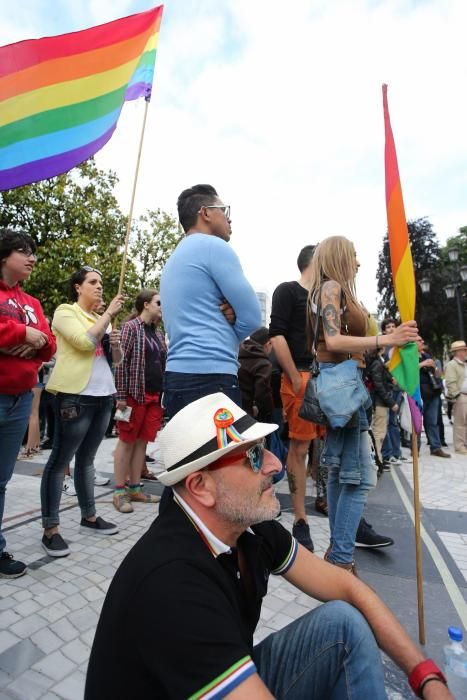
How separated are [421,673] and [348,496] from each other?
1.37 meters

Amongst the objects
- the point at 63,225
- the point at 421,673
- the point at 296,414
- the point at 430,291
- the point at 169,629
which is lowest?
the point at 421,673

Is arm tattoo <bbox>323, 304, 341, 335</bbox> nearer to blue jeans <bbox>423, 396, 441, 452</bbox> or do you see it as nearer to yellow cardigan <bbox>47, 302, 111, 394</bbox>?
yellow cardigan <bbox>47, 302, 111, 394</bbox>

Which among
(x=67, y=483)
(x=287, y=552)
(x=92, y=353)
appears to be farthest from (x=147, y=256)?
(x=287, y=552)

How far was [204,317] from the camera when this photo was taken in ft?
8.33

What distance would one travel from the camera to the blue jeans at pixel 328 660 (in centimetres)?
136

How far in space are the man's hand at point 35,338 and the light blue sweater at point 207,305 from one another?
0.91 metres

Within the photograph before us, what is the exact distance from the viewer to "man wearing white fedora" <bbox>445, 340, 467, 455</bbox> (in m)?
8.82

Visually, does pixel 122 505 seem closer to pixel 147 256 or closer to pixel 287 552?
pixel 287 552

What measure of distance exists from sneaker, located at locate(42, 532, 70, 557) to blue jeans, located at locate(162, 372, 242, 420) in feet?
5.01

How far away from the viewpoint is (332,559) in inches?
113

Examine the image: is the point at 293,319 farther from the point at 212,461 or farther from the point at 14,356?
the point at 212,461

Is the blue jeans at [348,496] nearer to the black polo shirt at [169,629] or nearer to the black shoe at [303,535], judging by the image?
the black shoe at [303,535]

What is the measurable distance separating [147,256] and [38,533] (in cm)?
2132

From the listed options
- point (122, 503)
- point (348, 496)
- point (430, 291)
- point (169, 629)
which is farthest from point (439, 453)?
point (430, 291)
